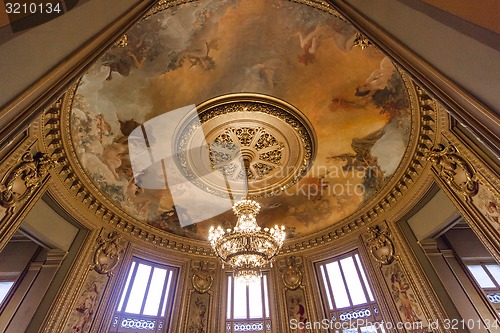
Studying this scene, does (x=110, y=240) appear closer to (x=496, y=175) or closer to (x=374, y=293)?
(x=374, y=293)

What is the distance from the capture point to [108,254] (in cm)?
787

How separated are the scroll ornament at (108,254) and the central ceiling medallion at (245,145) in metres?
2.90

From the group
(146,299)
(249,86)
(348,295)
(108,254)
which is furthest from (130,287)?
(249,86)

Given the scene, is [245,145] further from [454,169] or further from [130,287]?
[130,287]

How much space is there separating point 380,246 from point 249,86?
19.8ft

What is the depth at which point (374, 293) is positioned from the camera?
7.70m

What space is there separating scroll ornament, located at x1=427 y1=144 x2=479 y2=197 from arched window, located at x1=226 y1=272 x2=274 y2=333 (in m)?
5.62

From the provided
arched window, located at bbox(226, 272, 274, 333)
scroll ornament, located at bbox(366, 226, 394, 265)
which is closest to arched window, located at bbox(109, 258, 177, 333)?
arched window, located at bbox(226, 272, 274, 333)

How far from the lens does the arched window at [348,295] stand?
24.9 ft

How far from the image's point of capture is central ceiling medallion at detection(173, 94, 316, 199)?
7.68 m

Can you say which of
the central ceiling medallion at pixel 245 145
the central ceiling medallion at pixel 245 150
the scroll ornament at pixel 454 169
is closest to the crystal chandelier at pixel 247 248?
the central ceiling medallion at pixel 245 150

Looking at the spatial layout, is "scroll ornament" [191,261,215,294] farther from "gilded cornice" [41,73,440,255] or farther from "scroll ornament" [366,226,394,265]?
"scroll ornament" [366,226,394,265]

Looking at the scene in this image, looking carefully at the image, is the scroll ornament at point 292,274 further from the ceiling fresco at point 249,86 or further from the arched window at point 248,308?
the ceiling fresco at point 249,86

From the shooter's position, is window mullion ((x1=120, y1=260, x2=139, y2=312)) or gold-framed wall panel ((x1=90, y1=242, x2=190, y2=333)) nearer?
gold-framed wall panel ((x1=90, y1=242, x2=190, y2=333))
